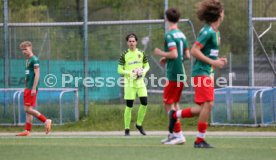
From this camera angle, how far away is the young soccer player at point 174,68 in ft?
40.8

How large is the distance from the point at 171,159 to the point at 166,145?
8.28 feet

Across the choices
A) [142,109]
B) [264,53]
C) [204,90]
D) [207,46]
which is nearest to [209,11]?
[207,46]

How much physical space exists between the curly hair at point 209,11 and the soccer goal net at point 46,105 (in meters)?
8.32

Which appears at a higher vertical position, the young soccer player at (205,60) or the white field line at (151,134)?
the young soccer player at (205,60)

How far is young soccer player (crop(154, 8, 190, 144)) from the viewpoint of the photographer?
12.4 m

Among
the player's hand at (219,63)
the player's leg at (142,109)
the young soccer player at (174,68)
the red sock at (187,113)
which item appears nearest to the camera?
the player's hand at (219,63)

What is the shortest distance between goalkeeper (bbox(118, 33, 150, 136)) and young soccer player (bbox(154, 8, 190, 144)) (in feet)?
11.1

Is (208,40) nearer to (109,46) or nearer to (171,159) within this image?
A: (171,159)

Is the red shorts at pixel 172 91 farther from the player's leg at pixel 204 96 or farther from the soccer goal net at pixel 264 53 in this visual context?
the soccer goal net at pixel 264 53

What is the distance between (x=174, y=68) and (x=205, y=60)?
1.61m

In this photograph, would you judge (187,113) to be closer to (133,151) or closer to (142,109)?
(133,151)

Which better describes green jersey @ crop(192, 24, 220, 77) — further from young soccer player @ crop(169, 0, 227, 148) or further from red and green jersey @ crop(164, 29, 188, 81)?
red and green jersey @ crop(164, 29, 188, 81)

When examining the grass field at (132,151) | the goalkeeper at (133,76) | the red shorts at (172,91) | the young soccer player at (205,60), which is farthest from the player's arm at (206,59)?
the goalkeeper at (133,76)

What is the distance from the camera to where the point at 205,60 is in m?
11.2
